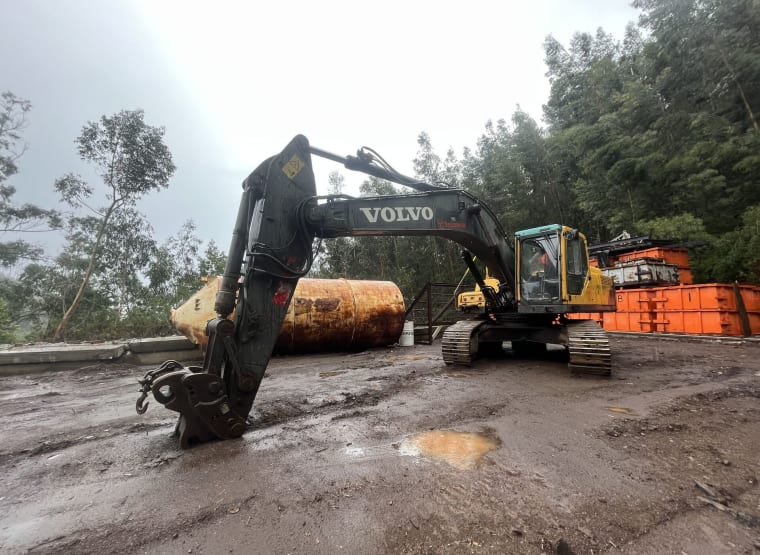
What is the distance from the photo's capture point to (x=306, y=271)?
327cm

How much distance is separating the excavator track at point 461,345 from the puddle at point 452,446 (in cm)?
311

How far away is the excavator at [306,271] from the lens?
8.91 ft

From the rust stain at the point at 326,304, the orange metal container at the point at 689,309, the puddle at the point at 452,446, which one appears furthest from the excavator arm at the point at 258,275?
the orange metal container at the point at 689,309

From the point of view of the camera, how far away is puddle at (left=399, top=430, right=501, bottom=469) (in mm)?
2400

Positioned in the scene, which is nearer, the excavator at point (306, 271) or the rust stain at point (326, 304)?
the excavator at point (306, 271)

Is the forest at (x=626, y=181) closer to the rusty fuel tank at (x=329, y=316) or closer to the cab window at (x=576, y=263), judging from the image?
the rusty fuel tank at (x=329, y=316)

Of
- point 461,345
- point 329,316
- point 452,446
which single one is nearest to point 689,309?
point 461,345

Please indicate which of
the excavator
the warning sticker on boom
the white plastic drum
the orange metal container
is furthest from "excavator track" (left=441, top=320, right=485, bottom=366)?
the orange metal container

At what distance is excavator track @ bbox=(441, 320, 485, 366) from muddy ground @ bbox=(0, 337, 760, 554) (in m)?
1.63

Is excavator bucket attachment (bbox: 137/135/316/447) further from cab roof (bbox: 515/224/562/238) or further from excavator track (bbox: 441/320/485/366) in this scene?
cab roof (bbox: 515/224/562/238)

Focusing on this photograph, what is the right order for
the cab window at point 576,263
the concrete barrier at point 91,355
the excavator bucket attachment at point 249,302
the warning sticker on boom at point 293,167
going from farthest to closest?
the concrete barrier at point 91,355 → the cab window at point 576,263 → the warning sticker on boom at point 293,167 → the excavator bucket attachment at point 249,302

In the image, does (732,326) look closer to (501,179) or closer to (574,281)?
(574,281)

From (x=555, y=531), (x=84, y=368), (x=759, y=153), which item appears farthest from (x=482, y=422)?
(x=759, y=153)

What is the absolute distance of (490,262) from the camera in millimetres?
5793
